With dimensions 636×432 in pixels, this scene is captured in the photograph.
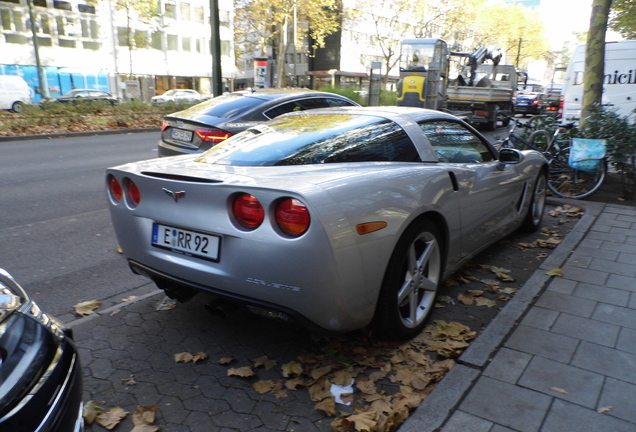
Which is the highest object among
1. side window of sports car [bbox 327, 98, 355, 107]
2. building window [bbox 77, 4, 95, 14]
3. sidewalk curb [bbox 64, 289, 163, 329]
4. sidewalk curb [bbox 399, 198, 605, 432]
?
building window [bbox 77, 4, 95, 14]

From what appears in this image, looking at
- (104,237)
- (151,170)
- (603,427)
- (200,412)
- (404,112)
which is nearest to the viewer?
(603,427)

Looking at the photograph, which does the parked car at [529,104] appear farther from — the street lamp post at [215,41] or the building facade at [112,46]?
the building facade at [112,46]

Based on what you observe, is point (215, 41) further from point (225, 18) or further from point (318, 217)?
point (225, 18)

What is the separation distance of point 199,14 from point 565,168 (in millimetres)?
49983

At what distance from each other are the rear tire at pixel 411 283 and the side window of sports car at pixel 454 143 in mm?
739

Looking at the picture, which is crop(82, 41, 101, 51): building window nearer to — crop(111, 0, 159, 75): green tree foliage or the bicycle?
crop(111, 0, 159, 75): green tree foliage

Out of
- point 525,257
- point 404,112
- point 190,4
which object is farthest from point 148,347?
point 190,4

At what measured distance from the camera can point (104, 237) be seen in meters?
5.50

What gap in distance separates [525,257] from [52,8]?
4481 cm

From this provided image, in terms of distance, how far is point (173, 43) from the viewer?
161 ft

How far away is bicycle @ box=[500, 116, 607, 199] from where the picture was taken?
7.36m

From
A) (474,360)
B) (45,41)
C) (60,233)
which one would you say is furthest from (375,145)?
(45,41)

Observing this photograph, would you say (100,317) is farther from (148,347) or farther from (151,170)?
(151,170)

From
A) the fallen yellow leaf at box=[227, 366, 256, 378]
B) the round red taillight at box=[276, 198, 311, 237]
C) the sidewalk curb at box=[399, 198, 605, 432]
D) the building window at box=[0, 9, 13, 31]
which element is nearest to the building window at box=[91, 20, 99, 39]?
the building window at box=[0, 9, 13, 31]
